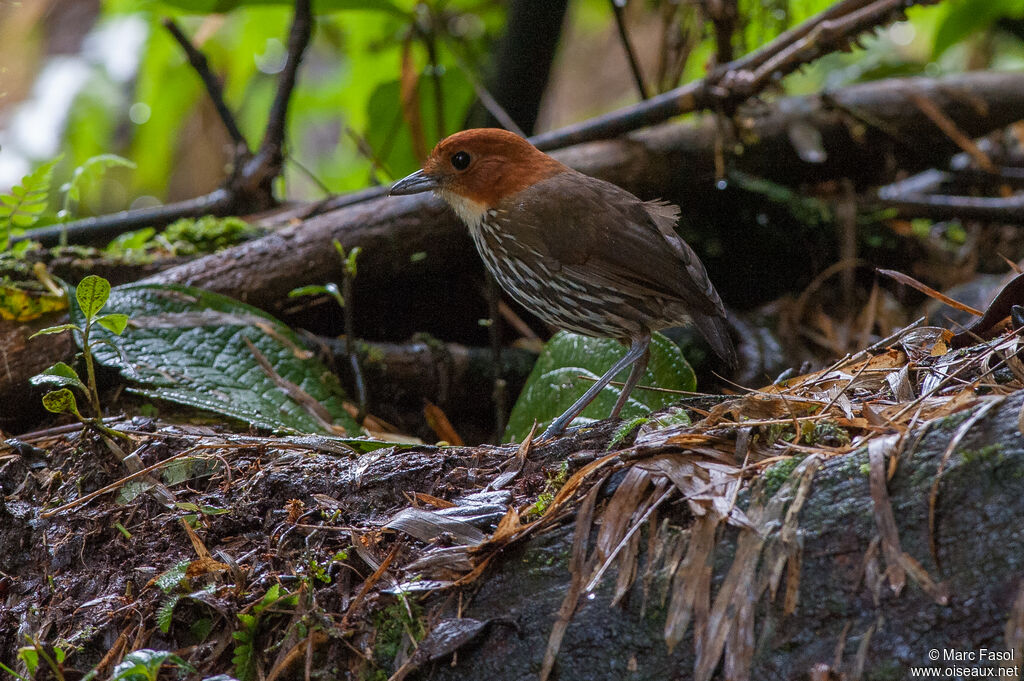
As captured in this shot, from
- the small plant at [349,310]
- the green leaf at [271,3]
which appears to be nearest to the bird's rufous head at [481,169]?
the small plant at [349,310]

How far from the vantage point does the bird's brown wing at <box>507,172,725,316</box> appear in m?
2.95

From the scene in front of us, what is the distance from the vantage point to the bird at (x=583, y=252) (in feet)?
9.70

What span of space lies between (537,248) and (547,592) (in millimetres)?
1456

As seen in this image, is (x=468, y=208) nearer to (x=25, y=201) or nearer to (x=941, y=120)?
(x=25, y=201)

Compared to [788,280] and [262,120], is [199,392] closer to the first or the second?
[788,280]

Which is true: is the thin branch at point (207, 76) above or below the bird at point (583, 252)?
above

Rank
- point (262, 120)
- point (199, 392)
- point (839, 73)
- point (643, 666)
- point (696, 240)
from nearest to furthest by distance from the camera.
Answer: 1. point (643, 666)
2. point (199, 392)
3. point (696, 240)
4. point (839, 73)
5. point (262, 120)

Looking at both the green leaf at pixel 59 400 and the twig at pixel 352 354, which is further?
the twig at pixel 352 354

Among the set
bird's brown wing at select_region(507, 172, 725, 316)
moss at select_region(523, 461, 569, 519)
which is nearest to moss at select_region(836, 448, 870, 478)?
moss at select_region(523, 461, 569, 519)

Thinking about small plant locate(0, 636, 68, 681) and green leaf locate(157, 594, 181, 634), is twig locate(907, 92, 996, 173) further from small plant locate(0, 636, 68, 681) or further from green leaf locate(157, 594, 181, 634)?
small plant locate(0, 636, 68, 681)

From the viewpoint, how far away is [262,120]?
696 cm

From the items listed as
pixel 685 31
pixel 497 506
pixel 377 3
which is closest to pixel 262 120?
pixel 377 3

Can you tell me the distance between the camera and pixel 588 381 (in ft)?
10.4

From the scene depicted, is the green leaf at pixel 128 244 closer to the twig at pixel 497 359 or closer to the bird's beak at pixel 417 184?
the bird's beak at pixel 417 184
